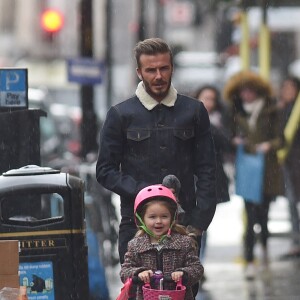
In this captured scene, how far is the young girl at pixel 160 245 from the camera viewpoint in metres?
7.11

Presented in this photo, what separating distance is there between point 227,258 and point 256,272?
4.89 feet

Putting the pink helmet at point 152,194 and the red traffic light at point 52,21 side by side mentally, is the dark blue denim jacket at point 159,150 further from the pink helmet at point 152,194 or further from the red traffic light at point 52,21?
the red traffic light at point 52,21

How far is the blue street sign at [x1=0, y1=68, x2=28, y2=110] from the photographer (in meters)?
10.1

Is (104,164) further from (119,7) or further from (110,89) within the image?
(119,7)

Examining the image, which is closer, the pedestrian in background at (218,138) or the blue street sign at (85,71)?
the pedestrian in background at (218,138)

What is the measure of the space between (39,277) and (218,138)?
399cm

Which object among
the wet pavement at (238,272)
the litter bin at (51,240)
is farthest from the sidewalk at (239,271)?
the litter bin at (51,240)

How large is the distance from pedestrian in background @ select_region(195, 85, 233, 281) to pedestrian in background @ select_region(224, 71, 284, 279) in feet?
0.65

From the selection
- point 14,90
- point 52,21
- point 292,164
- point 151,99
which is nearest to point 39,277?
point 151,99

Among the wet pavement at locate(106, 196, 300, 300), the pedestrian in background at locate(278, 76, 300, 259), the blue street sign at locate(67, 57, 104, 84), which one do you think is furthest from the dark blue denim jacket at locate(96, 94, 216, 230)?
the blue street sign at locate(67, 57, 104, 84)

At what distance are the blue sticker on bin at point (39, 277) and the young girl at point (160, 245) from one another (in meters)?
A: 1.31

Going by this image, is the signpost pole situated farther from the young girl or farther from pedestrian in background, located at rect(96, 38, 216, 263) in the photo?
the young girl

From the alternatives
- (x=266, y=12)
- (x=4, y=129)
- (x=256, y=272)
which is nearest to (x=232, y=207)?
(x=266, y=12)

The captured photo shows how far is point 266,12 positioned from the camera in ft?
53.7
